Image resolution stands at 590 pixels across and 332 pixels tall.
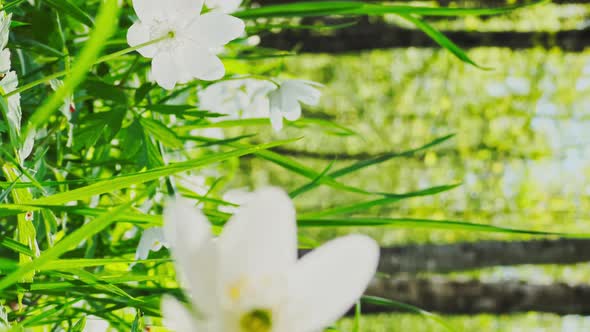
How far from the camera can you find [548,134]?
2.97m

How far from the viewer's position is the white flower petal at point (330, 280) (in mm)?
121

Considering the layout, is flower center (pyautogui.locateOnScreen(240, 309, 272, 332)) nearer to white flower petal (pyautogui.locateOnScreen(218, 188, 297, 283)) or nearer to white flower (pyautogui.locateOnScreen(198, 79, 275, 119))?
white flower petal (pyautogui.locateOnScreen(218, 188, 297, 283))

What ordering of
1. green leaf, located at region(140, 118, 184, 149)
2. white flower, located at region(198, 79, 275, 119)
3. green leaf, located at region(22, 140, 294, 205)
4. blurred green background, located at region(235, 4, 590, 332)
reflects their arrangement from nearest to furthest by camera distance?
green leaf, located at region(22, 140, 294, 205) < green leaf, located at region(140, 118, 184, 149) < white flower, located at region(198, 79, 275, 119) < blurred green background, located at region(235, 4, 590, 332)

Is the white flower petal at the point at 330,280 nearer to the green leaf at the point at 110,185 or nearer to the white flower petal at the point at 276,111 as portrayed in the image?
the green leaf at the point at 110,185

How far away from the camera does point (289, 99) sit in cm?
41

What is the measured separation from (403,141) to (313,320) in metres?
3.00

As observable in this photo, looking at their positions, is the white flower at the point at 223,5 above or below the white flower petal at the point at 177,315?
above

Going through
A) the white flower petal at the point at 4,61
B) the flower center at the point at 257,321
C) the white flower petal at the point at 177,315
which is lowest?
the flower center at the point at 257,321

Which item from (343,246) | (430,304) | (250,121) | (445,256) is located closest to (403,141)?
(445,256)

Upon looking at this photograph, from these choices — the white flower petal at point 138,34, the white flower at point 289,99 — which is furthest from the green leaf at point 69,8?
the white flower at point 289,99

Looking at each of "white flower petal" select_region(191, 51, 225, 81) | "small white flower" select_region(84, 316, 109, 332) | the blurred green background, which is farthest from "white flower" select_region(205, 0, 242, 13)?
the blurred green background

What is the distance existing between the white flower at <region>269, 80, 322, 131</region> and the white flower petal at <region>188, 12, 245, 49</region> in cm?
11

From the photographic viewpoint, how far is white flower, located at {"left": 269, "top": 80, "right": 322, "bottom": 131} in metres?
0.40

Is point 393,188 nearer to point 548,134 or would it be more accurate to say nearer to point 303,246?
point 548,134
